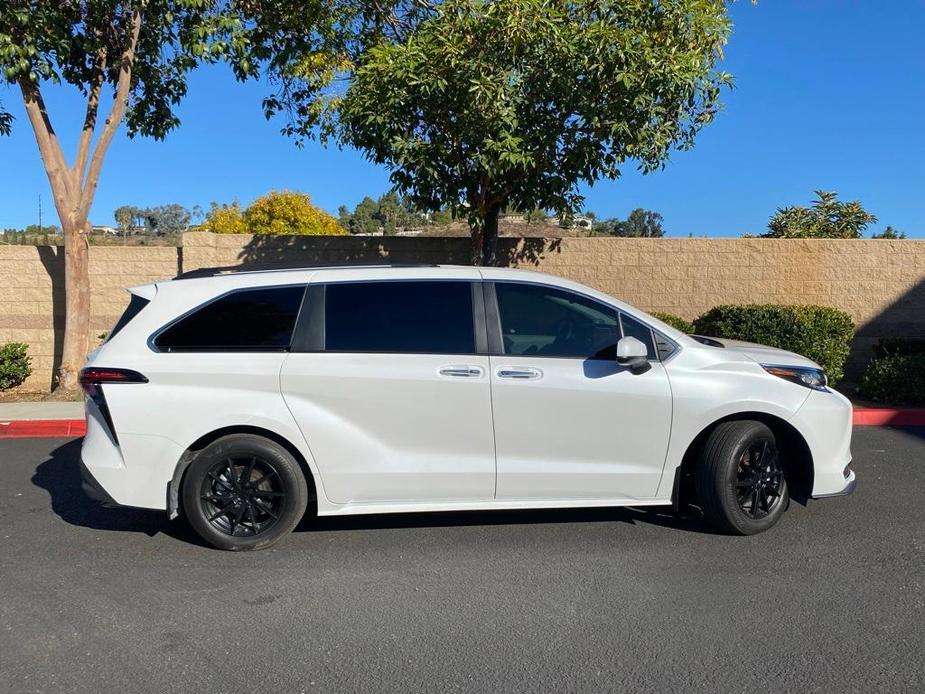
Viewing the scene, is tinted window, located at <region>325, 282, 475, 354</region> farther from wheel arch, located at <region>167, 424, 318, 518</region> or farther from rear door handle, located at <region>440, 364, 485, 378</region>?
wheel arch, located at <region>167, 424, 318, 518</region>

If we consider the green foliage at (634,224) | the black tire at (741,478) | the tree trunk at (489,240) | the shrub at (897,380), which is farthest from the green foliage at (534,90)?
the green foliage at (634,224)

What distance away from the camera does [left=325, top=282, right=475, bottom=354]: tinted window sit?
16.4 ft

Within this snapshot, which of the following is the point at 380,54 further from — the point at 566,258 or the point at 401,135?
the point at 566,258

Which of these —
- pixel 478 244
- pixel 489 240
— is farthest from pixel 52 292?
pixel 489 240

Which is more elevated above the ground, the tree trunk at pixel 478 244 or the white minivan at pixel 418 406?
the tree trunk at pixel 478 244

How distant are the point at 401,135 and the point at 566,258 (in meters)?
3.81

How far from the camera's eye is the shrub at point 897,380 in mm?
9734

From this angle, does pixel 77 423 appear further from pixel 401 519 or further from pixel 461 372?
pixel 461 372

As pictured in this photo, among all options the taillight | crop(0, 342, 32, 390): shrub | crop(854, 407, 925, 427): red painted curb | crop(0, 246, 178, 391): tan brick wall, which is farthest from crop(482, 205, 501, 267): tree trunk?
crop(0, 342, 32, 390): shrub

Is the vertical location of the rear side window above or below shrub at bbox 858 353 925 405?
above

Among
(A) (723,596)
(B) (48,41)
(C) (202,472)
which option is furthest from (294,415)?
(B) (48,41)

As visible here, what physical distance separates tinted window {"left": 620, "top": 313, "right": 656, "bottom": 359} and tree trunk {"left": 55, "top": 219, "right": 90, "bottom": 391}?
8604 mm

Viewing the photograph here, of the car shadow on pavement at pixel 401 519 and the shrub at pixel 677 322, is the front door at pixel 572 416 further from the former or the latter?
the shrub at pixel 677 322

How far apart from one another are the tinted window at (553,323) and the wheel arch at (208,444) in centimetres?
151
